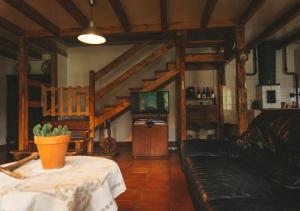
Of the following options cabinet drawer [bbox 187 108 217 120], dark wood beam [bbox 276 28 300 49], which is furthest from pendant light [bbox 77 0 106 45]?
dark wood beam [bbox 276 28 300 49]

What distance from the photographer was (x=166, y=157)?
4230 mm

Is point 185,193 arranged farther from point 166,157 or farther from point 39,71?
point 39,71

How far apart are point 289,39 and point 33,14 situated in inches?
220

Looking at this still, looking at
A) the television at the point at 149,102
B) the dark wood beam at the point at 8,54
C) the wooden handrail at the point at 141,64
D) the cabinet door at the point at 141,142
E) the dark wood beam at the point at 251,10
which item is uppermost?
the dark wood beam at the point at 251,10

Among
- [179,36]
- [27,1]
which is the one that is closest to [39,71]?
[27,1]

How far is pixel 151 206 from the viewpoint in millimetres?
Result: 2146

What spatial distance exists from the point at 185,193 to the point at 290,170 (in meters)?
1.27

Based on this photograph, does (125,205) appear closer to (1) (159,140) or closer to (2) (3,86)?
(1) (159,140)

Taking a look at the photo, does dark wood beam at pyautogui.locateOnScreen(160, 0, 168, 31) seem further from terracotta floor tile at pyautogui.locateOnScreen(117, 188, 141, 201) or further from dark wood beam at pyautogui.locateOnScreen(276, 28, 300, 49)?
dark wood beam at pyautogui.locateOnScreen(276, 28, 300, 49)

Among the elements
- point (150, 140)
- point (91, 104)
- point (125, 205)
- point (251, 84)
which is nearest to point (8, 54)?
point (91, 104)

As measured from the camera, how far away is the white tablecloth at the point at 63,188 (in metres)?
0.81

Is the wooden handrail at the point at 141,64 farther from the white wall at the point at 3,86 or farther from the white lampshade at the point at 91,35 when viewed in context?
the white wall at the point at 3,86

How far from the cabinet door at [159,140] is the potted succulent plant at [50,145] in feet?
10.0

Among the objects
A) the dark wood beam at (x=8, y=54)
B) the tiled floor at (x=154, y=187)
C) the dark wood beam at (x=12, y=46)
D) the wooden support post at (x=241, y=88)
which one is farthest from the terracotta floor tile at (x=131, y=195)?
the dark wood beam at (x=8, y=54)
